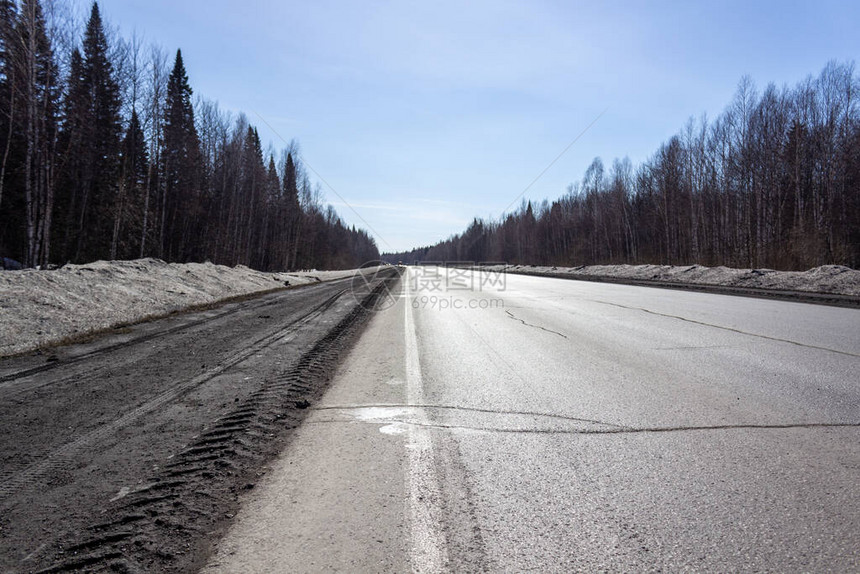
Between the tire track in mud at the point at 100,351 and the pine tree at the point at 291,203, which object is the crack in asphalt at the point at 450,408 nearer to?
the tire track in mud at the point at 100,351

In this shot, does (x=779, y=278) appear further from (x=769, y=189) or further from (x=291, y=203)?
(x=291, y=203)

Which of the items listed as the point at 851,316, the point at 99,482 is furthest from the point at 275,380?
the point at 851,316

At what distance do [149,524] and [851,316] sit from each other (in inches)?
527

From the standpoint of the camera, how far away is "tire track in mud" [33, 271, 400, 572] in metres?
1.98

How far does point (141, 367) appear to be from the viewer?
18.6ft

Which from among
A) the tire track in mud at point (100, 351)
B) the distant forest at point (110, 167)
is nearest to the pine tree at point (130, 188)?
the distant forest at point (110, 167)

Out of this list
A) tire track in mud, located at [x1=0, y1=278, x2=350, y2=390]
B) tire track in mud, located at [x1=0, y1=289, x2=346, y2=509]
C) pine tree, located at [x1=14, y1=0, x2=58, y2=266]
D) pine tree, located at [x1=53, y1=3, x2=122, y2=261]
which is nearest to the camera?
tire track in mud, located at [x1=0, y1=289, x2=346, y2=509]

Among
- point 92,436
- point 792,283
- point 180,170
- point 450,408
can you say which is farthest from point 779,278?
point 180,170

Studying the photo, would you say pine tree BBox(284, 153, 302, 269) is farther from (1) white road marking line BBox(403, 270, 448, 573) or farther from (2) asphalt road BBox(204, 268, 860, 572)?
(1) white road marking line BBox(403, 270, 448, 573)

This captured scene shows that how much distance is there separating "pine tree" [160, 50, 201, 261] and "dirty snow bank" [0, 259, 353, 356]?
21.5m

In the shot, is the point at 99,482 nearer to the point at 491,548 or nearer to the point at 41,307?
the point at 491,548

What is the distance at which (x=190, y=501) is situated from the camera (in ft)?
8.12

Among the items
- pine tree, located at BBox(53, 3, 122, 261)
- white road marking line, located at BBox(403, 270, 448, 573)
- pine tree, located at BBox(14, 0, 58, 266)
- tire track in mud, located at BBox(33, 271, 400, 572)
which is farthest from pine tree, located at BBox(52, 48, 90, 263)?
white road marking line, located at BBox(403, 270, 448, 573)

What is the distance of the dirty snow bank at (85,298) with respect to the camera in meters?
7.38
